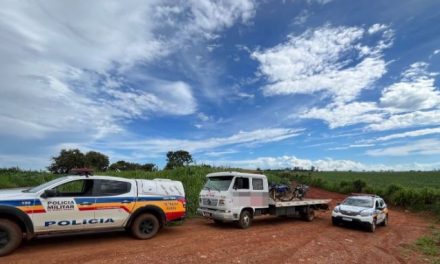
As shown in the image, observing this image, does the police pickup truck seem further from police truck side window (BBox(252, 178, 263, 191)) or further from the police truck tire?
police truck side window (BBox(252, 178, 263, 191))

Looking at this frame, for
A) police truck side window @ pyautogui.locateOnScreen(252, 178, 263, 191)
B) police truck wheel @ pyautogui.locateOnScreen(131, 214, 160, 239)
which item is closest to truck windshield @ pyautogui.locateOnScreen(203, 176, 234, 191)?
police truck side window @ pyautogui.locateOnScreen(252, 178, 263, 191)

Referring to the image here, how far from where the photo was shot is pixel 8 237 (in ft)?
27.1

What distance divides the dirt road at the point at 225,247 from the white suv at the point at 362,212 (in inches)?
34.0

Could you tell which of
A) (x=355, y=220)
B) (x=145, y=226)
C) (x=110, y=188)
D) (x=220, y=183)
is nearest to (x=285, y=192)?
(x=355, y=220)

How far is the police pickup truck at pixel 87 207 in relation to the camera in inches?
336

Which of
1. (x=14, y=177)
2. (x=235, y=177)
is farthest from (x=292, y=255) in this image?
(x=14, y=177)

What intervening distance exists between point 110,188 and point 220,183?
5276 millimetres

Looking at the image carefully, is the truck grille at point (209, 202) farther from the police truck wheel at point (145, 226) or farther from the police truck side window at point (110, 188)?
the police truck side window at point (110, 188)

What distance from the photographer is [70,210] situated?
9.38 meters

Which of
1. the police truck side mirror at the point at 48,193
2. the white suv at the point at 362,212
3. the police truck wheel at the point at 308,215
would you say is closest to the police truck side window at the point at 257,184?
the police truck wheel at the point at 308,215

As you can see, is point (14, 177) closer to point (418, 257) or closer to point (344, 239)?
point (344, 239)

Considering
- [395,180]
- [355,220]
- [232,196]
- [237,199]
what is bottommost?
[355,220]

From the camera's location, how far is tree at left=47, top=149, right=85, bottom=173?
167 ft

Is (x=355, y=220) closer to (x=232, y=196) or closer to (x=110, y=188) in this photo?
(x=232, y=196)
